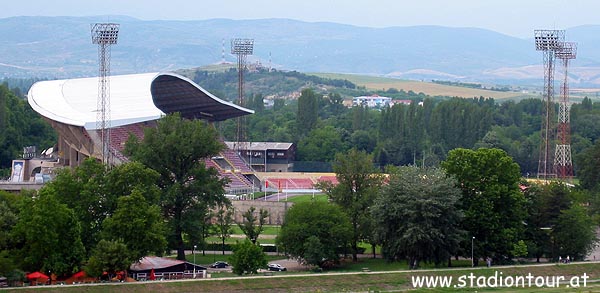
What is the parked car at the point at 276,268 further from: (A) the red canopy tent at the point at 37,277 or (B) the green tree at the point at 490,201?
(A) the red canopy tent at the point at 37,277

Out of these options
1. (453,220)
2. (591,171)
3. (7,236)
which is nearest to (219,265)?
(453,220)

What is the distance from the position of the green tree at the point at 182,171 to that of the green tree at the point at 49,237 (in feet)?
22.8

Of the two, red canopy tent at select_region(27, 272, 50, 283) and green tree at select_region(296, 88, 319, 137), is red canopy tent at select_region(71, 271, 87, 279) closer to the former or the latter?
red canopy tent at select_region(27, 272, 50, 283)

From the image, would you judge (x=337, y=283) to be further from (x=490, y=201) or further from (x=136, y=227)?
(x=490, y=201)

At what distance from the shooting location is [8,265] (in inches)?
1704

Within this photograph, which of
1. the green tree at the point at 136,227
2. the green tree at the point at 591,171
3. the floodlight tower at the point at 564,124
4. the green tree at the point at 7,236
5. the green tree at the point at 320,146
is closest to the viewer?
the green tree at the point at 7,236

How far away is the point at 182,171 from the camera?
54.1m

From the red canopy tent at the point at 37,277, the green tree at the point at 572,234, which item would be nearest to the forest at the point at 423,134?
the green tree at the point at 572,234

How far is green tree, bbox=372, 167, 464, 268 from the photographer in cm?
4969

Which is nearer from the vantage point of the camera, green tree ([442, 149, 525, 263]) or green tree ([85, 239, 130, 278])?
green tree ([85, 239, 130, 278])

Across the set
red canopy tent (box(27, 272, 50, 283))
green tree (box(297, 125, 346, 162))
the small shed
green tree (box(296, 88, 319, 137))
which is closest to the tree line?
the small shed

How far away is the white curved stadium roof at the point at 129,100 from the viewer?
3034 inches

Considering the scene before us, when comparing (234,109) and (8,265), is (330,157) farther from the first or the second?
(8,265)

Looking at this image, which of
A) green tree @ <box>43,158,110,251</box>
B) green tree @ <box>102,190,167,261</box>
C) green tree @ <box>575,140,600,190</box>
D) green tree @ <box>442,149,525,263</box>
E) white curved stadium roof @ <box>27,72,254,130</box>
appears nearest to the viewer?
green tree @ <box>102,190,167,261</box>
